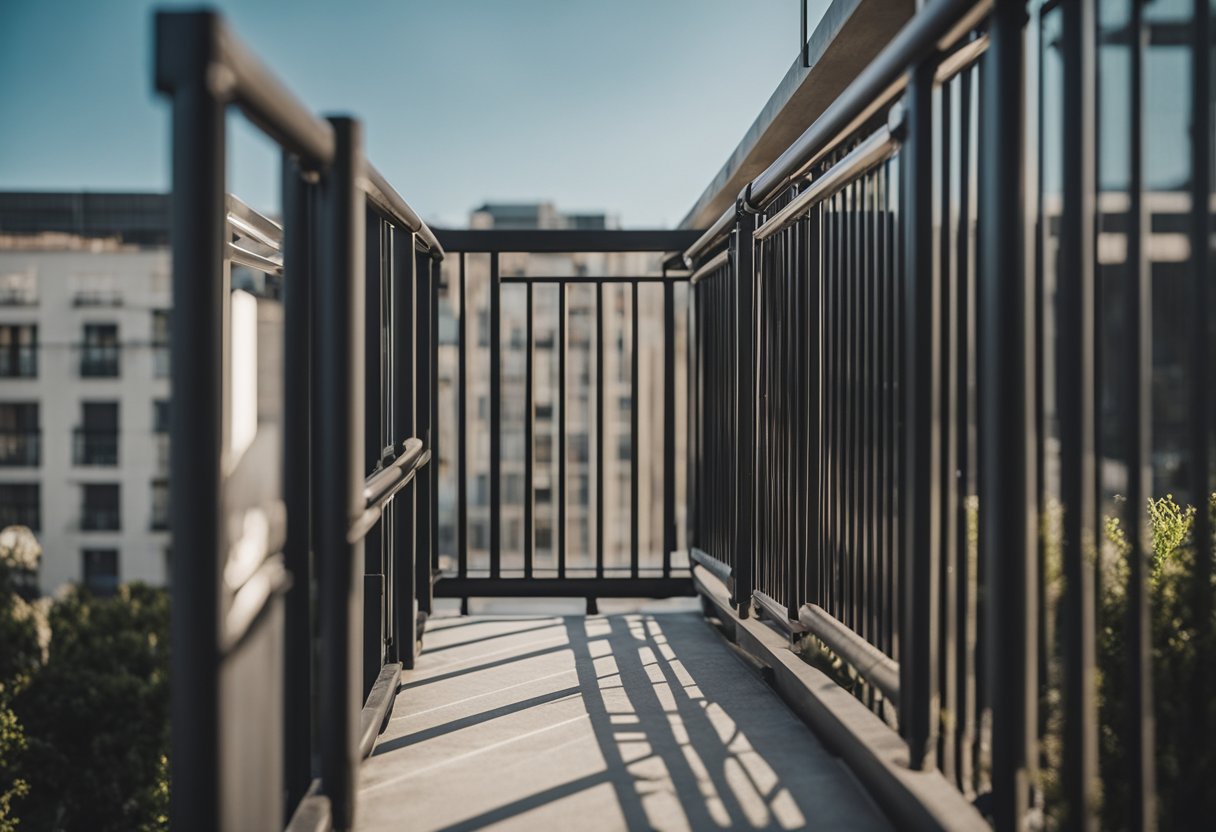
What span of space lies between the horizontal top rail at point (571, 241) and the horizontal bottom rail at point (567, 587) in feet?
3.92

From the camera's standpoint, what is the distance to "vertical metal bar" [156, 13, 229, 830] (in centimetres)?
86

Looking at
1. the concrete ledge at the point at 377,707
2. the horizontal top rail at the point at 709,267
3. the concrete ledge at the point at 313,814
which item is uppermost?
the horizontal top rail at the point at 709,267

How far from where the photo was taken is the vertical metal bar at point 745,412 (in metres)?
2.50

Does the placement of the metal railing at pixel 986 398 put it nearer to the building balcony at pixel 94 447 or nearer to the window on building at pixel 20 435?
the building balcony at pixel 94 447

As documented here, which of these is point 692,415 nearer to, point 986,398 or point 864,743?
point 864,743

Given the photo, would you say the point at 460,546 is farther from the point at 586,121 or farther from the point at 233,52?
the point at 586,121

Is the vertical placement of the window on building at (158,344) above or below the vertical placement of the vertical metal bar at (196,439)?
above

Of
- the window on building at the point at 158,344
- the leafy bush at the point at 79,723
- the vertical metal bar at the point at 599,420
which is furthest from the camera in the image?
the window on building at the point at 158,344

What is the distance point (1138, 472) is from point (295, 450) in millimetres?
1003

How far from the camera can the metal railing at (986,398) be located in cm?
95

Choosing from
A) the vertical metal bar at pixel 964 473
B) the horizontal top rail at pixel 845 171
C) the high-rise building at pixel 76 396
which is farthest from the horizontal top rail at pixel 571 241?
the high-rise building at pixel 76 396

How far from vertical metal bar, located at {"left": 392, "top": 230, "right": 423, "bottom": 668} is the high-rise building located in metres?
51.5

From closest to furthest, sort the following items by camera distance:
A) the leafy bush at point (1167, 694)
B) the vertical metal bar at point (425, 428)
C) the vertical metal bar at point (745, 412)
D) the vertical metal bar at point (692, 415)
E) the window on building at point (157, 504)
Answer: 1. the leafy bush at point (1167, 694)
2. the vertical metal bar at point (745, 412)
3. the vertical metal bar at point (425, 428)
4. the vertical metal bar at point (692, 415)
5. the window on building at point (157, 504)

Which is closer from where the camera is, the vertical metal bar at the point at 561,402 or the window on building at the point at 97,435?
the vertical metal bar at the point at 561,402
